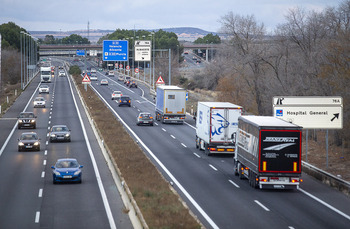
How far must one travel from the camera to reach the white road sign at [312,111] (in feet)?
121

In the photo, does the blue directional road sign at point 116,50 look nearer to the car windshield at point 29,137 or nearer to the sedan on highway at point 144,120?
the sedan on highway at point 144,120

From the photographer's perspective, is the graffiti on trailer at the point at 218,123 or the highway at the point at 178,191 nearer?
the highway at the point at 178,191

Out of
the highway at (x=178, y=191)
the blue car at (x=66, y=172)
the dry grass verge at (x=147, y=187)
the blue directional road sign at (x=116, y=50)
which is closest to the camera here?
the dry grass verge at (x=147, y=187)

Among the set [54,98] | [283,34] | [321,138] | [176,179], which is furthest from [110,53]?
[176,179]

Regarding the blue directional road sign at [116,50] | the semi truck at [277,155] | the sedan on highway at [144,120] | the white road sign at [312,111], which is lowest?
the sedan on highway at [144,120]

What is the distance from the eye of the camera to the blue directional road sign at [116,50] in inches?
3317

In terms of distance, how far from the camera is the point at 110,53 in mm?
84562

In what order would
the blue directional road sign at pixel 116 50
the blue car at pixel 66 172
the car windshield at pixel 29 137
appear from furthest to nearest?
the blue directional road sign at pixel 116 50 < the car windshield at pixel 29 137 < the blue car at pixel 66 172

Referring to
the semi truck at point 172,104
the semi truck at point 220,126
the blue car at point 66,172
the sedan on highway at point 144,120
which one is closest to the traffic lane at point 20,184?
the blue car at point 66,172

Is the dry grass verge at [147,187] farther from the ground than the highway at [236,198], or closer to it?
farther from the ground

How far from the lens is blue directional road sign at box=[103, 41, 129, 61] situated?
84.2 meters

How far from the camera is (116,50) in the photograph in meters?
84.6

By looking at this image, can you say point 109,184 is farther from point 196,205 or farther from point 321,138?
point 321,138

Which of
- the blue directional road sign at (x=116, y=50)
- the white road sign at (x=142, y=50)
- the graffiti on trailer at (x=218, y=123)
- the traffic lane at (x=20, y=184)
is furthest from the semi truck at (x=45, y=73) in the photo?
the graffiti on trailer at (x=218, y=123)
